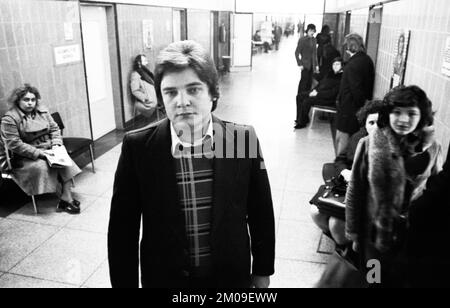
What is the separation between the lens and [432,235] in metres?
1.40

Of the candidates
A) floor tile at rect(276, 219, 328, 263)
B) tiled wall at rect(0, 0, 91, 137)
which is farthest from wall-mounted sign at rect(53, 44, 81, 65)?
floor tile at rect(276, 219, 328, 263)

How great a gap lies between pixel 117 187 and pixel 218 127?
0.44 m

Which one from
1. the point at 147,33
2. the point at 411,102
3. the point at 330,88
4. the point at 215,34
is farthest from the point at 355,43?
the point at 215,34

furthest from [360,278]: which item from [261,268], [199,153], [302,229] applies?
[302,229]

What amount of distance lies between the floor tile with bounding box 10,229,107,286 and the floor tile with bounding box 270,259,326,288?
4.72 ft

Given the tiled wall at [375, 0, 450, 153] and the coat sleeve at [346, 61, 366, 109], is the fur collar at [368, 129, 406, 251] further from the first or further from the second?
the coat sleeve at [346, 61, 366, 109]

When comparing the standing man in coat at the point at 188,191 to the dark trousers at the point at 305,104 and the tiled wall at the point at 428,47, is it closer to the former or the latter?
the tiled wall at the point at 428,47

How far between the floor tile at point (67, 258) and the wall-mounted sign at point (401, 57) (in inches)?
123

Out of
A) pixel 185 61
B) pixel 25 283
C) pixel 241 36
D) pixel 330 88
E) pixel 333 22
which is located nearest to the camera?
pixel 185 61

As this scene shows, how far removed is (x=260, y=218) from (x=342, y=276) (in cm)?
46

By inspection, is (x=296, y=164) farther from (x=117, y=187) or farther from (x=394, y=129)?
(x=117, y=187)

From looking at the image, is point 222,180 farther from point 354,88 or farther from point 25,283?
point 354,88

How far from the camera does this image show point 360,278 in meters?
1.69

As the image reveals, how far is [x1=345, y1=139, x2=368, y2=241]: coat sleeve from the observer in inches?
77.2
